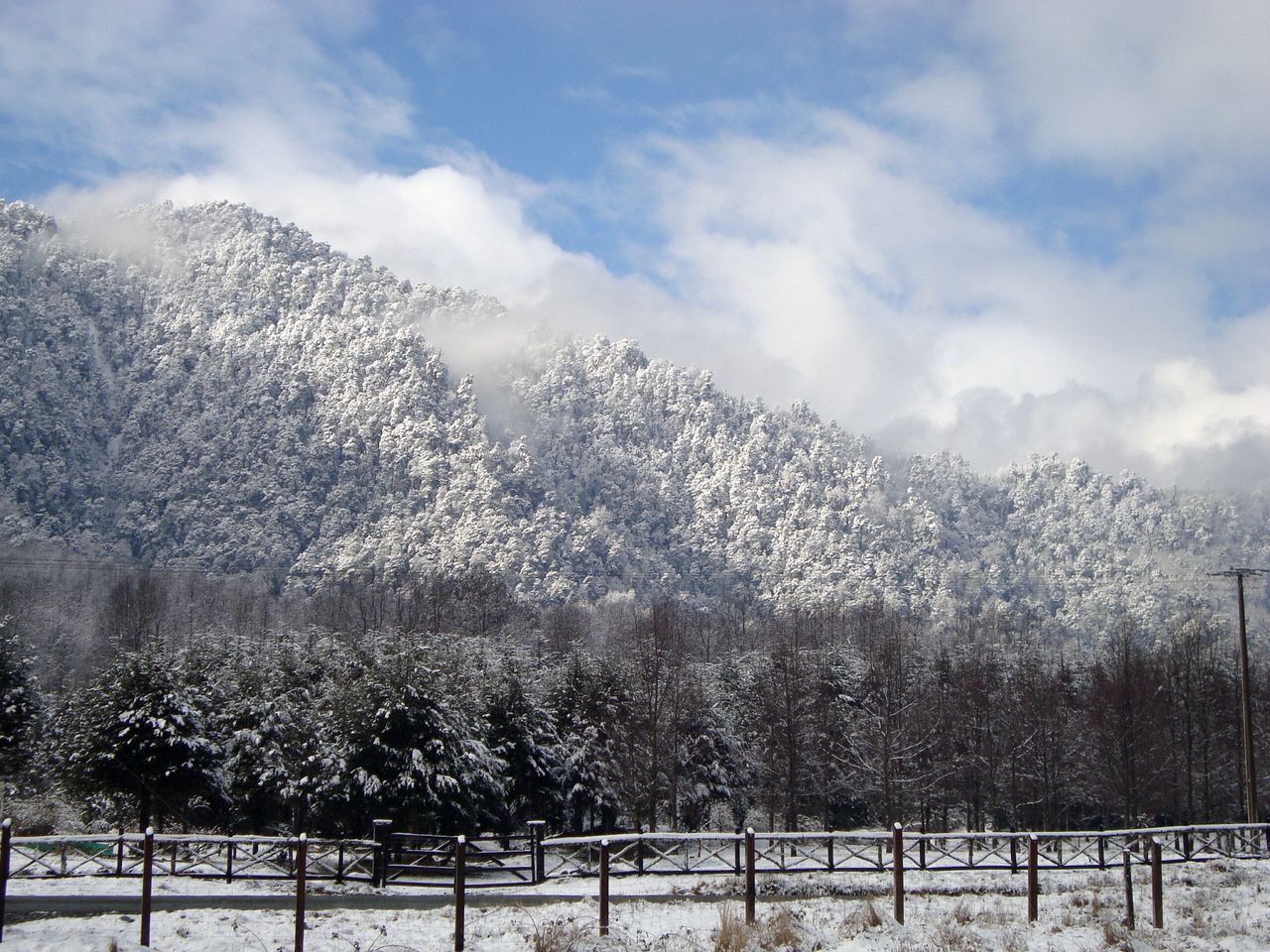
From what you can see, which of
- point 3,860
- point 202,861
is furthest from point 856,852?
point 3,860

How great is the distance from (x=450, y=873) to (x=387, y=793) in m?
9.50

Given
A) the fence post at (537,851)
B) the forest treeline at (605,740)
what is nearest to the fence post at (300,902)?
the fence post at (537,851)

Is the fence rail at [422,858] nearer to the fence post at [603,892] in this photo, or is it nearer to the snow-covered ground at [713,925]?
the snow-covered ground at [713,925]

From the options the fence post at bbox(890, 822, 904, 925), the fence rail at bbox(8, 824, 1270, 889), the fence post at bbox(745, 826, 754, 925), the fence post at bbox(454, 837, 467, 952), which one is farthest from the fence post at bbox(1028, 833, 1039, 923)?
the fence post at bbox(454, 837, 467, 952)

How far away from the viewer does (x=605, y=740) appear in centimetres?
4716

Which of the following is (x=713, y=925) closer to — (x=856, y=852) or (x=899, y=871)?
(x=899, y=871)

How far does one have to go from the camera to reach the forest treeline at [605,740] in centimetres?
3538

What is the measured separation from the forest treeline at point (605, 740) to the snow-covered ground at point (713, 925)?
13.9 metres

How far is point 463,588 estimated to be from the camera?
121 m

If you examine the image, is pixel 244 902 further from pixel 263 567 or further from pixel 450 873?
pixel 263 567

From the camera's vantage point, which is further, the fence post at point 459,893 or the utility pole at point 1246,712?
the utility pole at point 1246,712

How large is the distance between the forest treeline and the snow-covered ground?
13.9m

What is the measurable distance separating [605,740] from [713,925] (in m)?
30.3

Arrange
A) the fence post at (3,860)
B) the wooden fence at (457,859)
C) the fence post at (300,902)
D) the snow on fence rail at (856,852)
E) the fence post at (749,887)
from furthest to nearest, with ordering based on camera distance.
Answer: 1. the snow on fence rail at (856,852)
2. the fence post at (749,887)
3. the wooden fence at (457,859)
4. the fence post at (3,860)
5. the fence post at (300,902)
